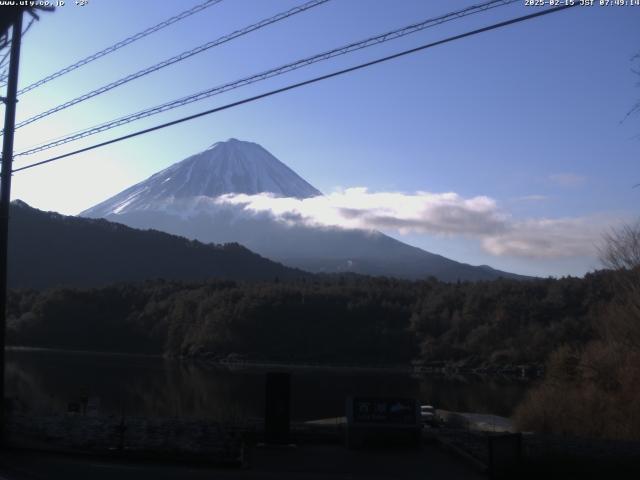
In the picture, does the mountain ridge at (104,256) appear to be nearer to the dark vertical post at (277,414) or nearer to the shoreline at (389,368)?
the shoreline at (389,368)

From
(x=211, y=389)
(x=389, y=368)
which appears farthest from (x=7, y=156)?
(x=389, y=368)

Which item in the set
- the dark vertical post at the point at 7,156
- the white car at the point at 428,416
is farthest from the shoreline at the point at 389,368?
the dark vertical post at the point at 7,156

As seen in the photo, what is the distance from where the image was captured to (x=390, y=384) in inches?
2229

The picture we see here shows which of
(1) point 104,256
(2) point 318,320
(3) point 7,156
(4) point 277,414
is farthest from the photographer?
(1) point 104,256

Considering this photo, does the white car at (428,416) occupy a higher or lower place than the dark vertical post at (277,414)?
lower

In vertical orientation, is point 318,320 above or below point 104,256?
below

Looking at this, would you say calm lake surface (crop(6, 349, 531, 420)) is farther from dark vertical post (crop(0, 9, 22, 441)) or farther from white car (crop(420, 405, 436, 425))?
dark vertical post (crop(0, 9, 22, 441))

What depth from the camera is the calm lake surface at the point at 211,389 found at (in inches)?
1422

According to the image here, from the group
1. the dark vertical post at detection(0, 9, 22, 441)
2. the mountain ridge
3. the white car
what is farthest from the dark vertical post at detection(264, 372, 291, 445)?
the mountain ridge

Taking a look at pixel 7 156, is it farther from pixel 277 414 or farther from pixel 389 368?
pixel 389 368

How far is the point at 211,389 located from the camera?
1868 inches

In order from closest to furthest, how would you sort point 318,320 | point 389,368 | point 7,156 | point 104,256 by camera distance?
1. point 7,156
2. point 389,368
3. point 318,320
4. point 104,256

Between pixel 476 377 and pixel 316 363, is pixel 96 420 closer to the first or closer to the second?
pixel 476 377

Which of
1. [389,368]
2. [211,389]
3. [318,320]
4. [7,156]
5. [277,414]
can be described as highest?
[7,156]
